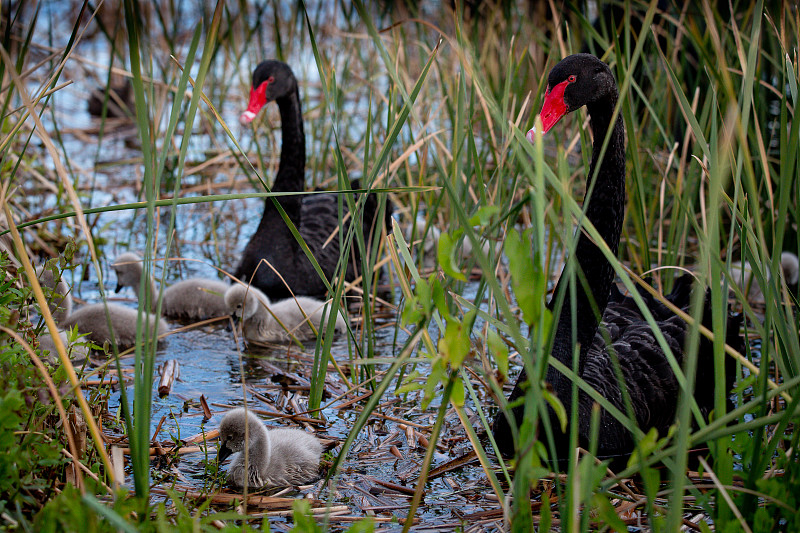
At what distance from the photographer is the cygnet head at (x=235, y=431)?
244cm

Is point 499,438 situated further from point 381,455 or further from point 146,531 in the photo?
point 146,531

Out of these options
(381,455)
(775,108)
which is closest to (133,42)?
(381,455)

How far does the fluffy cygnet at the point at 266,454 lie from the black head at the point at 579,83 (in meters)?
1.22

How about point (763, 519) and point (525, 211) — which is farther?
point (525, 211)

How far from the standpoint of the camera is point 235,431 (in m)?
2.44

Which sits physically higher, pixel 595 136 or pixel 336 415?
pixel 595 136

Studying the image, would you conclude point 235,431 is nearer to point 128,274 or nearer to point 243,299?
point 243,299

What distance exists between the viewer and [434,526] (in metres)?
2.17

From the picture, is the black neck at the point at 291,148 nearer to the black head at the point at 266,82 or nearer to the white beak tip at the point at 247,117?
the black head at the point at 266,82

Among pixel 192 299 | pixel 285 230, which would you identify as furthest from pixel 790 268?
pixel 192 299

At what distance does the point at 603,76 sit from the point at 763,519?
1419mm

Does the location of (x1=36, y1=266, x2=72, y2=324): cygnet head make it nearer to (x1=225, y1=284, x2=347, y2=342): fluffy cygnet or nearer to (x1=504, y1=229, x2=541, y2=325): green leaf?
(x1=225, y1=284, x2=347, y2=342): fluffy cygnet

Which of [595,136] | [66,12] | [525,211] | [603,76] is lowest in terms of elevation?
[525,211]

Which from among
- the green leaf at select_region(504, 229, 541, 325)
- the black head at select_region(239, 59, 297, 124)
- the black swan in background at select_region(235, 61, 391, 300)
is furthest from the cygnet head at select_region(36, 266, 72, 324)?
the green leaf at select_region(504, 229, 541, 325)
